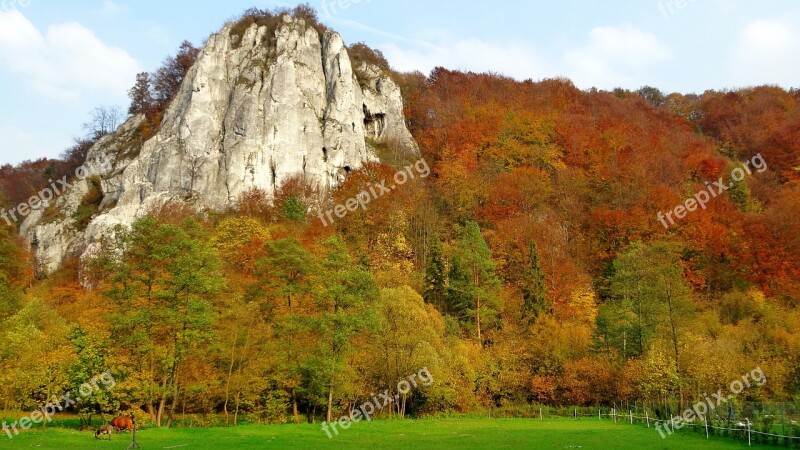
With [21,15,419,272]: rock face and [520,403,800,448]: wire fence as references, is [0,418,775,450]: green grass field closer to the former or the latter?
[520,403,800,448]: wire fence

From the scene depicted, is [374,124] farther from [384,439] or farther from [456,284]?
[384,439]

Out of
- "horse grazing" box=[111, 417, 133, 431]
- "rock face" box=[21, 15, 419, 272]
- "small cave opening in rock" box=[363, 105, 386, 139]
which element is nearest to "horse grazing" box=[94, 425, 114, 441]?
"horse grazing" box=[111, 417, 133, 431]

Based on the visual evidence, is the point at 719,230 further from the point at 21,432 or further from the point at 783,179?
the point at 21,432

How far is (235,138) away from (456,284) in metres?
49.9

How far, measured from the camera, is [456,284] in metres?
62.0

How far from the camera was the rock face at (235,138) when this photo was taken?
90625 millimetres

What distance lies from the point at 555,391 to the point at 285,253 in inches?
1145

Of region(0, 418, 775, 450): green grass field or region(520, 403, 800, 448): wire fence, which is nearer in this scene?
region(520, 403, 800, 448): wire fence

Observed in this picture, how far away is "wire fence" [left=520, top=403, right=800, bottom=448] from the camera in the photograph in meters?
26.6

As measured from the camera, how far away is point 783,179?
99750mm

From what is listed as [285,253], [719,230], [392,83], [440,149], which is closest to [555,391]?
[285,253]

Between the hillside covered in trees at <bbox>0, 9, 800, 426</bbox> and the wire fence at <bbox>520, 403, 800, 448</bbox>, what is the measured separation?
6923 millimetres

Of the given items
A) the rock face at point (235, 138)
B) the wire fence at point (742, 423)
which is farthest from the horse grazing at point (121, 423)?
the rock face at point (235, 138)

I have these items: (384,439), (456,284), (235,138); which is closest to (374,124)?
(235,138)
